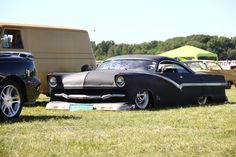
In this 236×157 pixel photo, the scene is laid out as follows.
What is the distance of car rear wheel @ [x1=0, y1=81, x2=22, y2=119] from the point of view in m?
8.56

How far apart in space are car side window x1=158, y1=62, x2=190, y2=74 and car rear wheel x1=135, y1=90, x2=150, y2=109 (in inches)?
31.6

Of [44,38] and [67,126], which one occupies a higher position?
[44,38]

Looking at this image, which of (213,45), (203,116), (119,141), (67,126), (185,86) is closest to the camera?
(119,141)

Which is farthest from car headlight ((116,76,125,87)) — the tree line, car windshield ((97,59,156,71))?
the tree line

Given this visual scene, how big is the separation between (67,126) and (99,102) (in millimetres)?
3138

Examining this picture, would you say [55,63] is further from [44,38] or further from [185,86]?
[185,86]

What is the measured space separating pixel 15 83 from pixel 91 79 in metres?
2.31

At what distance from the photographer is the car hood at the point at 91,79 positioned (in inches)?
419

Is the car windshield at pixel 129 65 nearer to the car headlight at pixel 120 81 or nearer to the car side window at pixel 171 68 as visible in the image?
the car side window at pixel 171 68

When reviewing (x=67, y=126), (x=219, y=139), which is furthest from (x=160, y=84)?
(x=219, y=139)

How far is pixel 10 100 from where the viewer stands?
8.72m

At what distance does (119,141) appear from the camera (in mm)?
6207

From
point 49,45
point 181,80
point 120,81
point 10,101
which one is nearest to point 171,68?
point 181,80

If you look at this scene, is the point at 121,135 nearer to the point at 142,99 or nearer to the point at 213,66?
the point at 142,99
